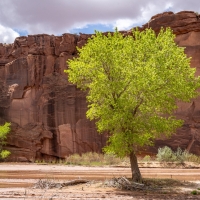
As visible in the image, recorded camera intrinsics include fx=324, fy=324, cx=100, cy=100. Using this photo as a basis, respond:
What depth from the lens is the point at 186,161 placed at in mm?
32062

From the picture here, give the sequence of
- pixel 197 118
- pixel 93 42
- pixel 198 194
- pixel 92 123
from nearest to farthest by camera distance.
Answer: pixel 198 194
pixel 93 42
pixel 197 118
pixel 92 123

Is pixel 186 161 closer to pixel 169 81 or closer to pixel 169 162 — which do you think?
pixel 169 162

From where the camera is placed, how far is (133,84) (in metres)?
16.1

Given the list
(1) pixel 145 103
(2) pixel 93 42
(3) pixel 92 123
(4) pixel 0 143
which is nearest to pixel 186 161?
(3) pixel 92 123

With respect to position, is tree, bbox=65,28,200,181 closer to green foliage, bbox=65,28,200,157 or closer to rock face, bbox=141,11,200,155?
green foliage, bbox=65,28,200,157

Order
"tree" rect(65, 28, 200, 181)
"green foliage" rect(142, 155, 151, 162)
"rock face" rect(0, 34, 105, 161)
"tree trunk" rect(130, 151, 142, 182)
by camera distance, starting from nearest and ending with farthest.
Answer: "tree" rect(65, 28, 200, 181) → "tree trunk" rect(130, 151, 142, 182) → "green foliage" rect(142, 155, 151, 162) → "rock face" rect(0, 34, 105, 161)

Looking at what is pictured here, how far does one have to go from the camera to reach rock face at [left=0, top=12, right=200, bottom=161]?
130ft

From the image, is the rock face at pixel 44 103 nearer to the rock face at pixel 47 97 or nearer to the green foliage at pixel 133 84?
the rock face at pixel 47 97

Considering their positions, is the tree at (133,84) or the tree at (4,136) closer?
the tree at (133,84)

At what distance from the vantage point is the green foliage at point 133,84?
1609 centimetres

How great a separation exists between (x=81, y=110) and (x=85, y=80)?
22.7 m

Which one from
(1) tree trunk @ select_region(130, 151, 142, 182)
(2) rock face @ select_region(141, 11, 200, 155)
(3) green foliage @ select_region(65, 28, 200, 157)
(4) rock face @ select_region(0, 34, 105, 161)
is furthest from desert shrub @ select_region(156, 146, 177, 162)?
(3) green foliage @ select_region(65, 28, 200, 157)

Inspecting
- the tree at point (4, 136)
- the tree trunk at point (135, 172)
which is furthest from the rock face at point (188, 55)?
the tree trunk at point (135, 172)

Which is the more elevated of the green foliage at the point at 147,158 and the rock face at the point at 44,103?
the rock face at the point at 44,103
